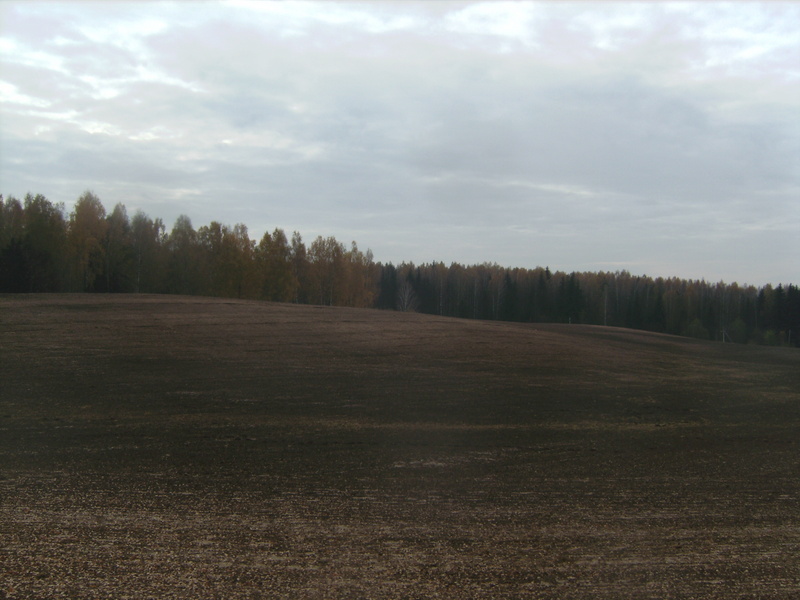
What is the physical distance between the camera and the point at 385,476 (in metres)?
10.8

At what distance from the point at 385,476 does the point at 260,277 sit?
193ft

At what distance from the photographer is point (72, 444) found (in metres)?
13.1

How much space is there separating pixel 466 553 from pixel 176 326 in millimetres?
27099

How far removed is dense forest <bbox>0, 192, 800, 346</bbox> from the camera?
6206 centimetres

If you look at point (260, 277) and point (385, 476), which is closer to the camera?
point (385, 476)

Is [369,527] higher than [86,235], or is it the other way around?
[86,235]

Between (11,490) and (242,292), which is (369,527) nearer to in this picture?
(11,490)

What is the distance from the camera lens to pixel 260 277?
67.4 m

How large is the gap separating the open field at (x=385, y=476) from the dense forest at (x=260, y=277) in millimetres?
39372

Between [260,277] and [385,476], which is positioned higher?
[260,277]

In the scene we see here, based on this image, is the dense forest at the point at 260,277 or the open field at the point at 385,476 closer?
the open field at the point at 385,476

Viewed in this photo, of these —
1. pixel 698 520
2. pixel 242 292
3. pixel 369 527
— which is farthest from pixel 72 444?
pixel 242 292

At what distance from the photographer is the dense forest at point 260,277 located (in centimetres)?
6206

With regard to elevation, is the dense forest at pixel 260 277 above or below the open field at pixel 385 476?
above
